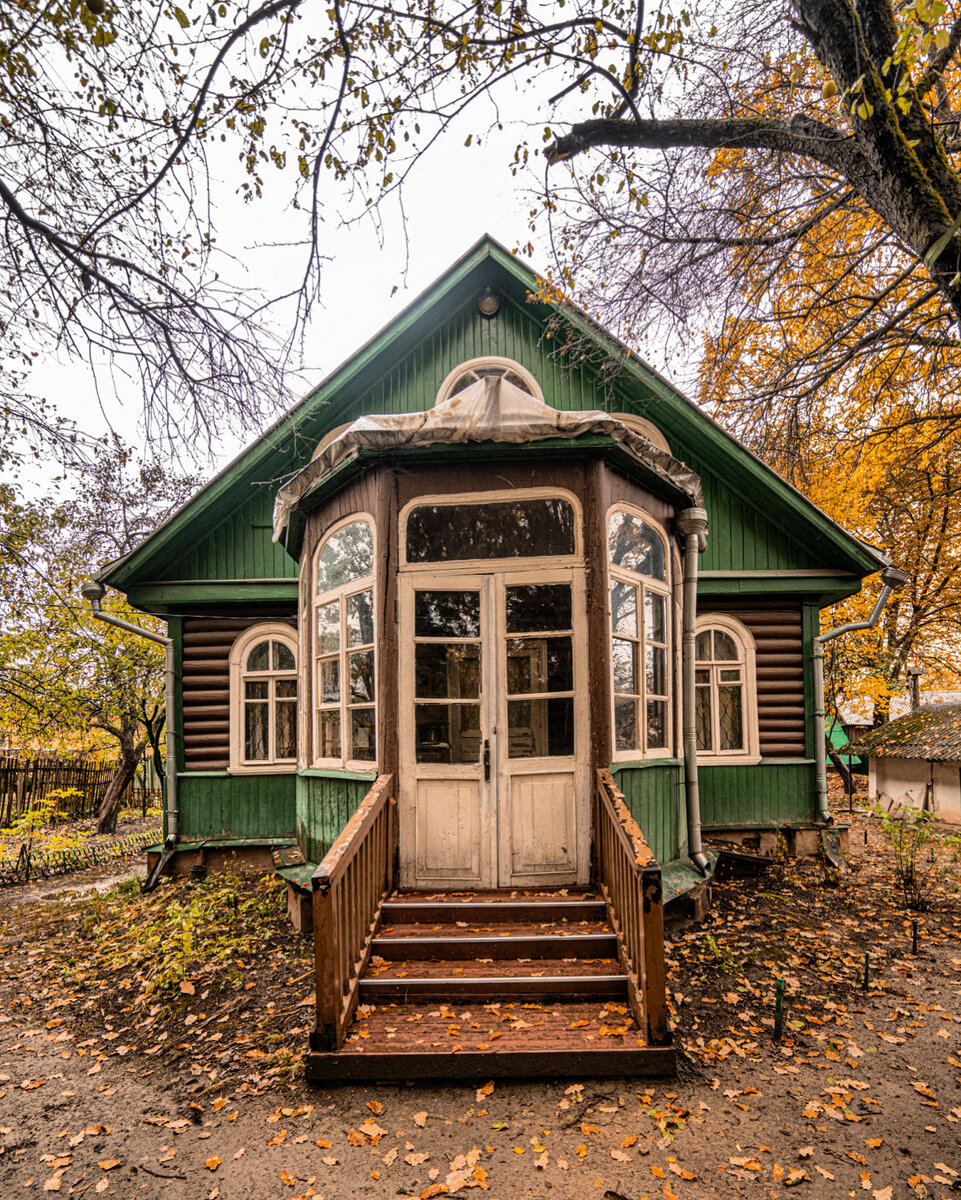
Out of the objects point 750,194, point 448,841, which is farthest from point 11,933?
point 750,194

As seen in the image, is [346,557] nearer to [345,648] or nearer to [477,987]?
[345,648]

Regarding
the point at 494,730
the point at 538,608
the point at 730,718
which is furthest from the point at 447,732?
the point at 730,718

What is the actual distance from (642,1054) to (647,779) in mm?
2400

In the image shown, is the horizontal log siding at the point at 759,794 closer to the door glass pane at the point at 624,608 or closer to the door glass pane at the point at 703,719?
the door glass pane at the point at 703,719

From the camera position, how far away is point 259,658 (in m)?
9.16

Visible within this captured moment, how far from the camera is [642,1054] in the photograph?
371 cm

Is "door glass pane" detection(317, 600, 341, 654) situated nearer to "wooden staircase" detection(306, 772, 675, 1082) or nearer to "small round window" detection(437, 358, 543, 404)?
"wooden staircase" detection(306, 772, 675, 1082)

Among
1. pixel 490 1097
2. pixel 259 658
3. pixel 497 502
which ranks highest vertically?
pixel 497 502

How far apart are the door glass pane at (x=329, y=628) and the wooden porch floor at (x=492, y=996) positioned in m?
2.30

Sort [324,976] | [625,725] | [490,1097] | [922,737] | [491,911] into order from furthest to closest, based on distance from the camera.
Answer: [922,737]
[625,725]
[491,911]
[324,976]
[490,1097]

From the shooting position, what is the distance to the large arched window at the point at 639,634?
5.67m

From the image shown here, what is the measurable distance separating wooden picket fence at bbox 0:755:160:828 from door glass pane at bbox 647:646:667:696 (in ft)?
39.8

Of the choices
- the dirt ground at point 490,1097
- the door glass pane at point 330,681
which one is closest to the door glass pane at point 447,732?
the door glass pane at point 330,681

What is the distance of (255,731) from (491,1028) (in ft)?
19.6
